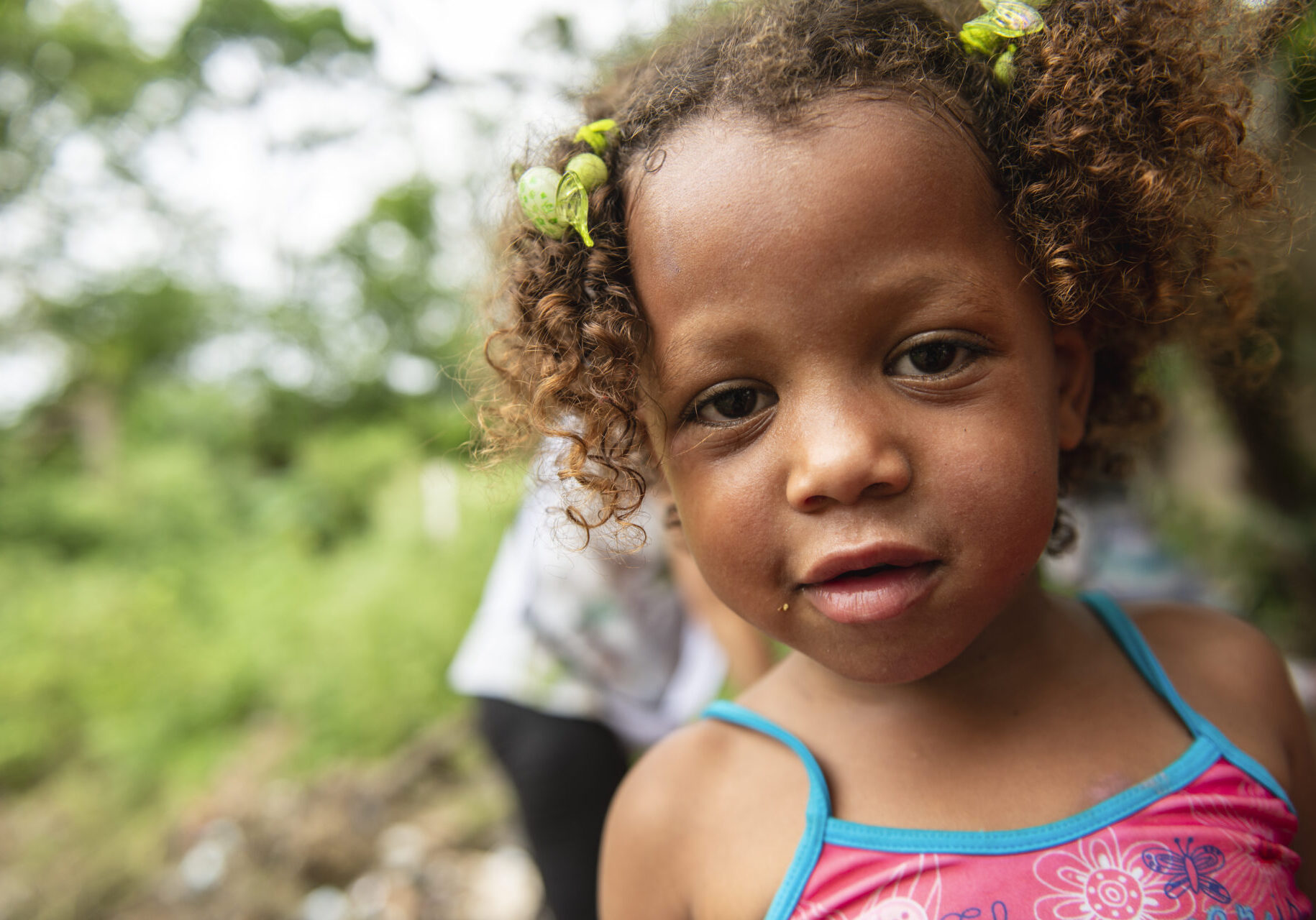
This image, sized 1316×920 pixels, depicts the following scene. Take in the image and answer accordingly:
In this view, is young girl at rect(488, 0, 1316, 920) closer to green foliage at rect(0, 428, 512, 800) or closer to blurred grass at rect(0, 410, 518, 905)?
green foliage at rect(0, 428, 512, 800)

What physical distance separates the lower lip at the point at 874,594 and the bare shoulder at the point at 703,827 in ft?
1.07

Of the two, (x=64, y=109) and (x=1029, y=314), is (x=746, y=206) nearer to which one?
(x=1029, y=314)

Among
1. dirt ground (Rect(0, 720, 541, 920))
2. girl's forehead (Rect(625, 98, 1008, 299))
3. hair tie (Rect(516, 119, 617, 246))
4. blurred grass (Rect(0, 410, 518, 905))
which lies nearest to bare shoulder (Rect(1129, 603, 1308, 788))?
girl's forehead (Rect(625, 98, 1008, 299))

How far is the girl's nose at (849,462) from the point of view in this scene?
3.01 feet

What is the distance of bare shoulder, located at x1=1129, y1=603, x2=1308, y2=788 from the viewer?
1.19 metres

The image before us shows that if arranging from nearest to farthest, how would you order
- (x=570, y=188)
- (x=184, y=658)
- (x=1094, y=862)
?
1. (x=1094, y=862)
2. (x=570, y=188)
3. (x=184, y=658)

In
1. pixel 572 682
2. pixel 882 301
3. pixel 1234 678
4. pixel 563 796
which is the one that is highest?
pixel 882 301

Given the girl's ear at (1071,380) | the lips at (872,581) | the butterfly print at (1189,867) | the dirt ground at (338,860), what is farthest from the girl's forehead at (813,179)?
the dirt ground at (338,860)

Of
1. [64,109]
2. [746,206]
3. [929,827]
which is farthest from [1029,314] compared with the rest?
[64,109]

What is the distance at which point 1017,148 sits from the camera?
1074mm

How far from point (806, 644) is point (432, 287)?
17.3m

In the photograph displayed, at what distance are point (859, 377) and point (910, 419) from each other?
79 mm

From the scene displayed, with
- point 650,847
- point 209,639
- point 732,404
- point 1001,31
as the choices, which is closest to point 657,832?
point 650,847

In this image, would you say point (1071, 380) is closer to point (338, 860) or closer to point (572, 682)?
point (572, 682)
